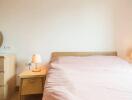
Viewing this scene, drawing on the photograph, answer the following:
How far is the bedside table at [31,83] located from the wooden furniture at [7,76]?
0.99 ft

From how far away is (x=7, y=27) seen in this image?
3277 mm

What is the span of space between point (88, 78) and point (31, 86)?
1086 mm

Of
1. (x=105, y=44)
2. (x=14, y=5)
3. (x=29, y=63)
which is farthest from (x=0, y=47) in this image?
(x=105, y=44)

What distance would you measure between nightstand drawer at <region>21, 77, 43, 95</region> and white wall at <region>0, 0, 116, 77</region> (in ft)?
2.01

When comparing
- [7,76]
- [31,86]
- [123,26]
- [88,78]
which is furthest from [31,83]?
[123,26]

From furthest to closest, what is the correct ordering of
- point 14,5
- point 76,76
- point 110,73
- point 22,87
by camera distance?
1. point 14,5
2. point 22,87
3. point 110,73
4. point 76,76

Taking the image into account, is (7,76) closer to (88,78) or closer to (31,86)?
(31,86)

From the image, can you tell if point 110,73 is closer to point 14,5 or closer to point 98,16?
point 98,16

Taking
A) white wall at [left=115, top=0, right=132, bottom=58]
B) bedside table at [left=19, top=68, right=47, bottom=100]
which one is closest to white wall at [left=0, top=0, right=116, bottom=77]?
white wall at [left=115, top=0, right=132, bottom=58]

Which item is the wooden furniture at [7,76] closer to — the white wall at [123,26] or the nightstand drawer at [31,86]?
the nightstand drawer at [31,86]

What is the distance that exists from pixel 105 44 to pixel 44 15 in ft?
4.21

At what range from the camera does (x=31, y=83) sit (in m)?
2.82

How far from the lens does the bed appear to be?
153cm

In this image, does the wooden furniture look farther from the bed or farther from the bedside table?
the bed
